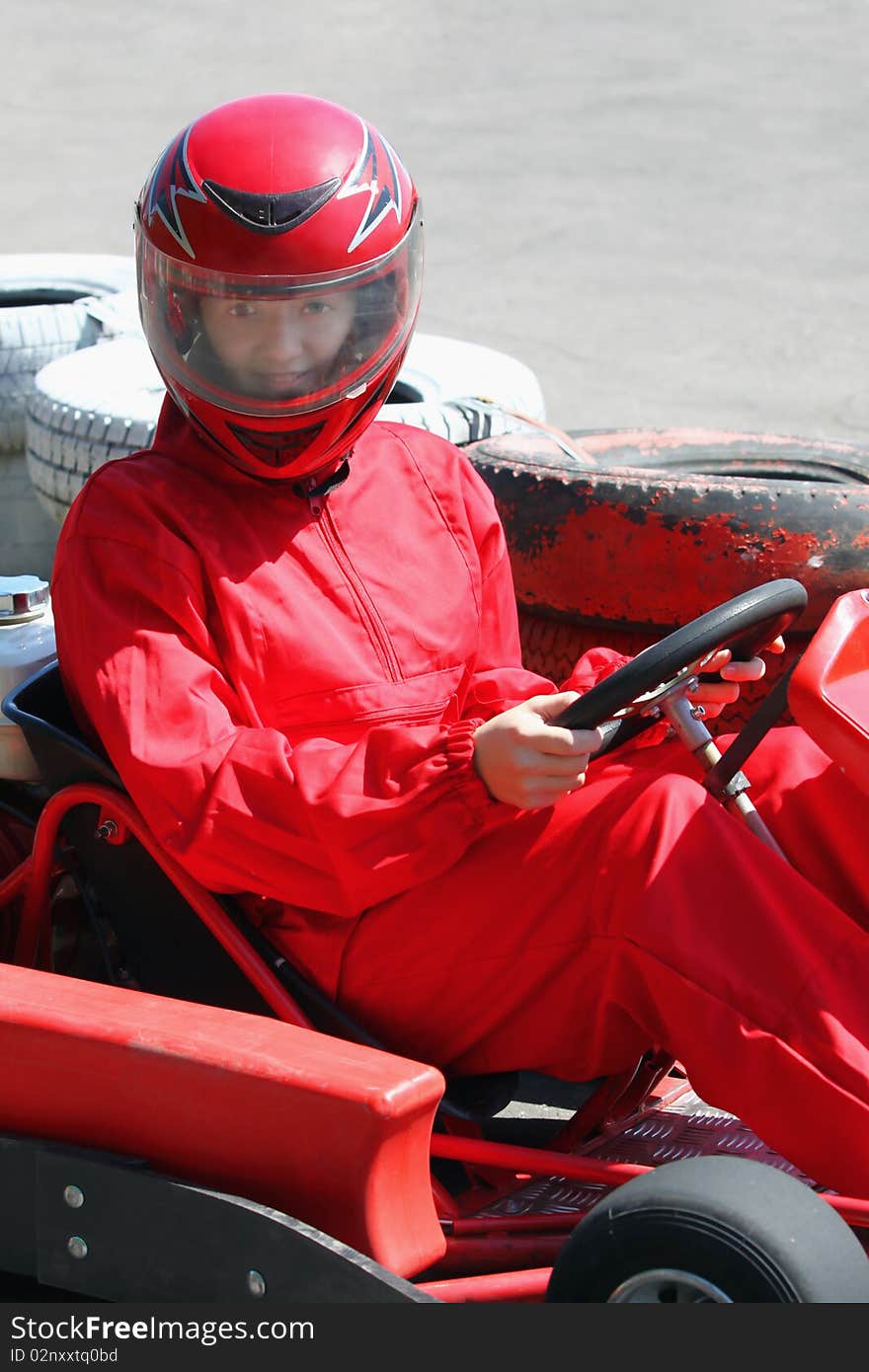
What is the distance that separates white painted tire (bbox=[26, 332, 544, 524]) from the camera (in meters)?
3.60

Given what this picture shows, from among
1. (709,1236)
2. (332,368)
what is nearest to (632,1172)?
(709,1236)

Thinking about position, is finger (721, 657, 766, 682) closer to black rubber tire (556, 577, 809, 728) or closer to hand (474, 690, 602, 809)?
black rubber tire (556, 577, 809, 728)

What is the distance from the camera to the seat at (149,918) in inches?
69.1

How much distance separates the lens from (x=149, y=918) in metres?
1.85

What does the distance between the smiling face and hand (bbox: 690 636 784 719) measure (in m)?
0.53

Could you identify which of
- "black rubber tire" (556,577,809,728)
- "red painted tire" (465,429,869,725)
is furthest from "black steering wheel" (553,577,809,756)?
"red painted tire" (465,429,869,725)

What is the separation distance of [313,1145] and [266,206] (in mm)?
940

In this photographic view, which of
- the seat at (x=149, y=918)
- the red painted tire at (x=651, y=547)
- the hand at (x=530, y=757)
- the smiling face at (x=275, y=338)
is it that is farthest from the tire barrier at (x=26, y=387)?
the hand at (x=530, y=757)

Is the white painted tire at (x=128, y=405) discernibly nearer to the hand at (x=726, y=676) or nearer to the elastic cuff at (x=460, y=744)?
the hand at (x=726, y=676)

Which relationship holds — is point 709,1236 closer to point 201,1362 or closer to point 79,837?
point 201,1362

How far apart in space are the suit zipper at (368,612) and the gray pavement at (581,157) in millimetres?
4401

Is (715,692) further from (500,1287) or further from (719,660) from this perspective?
(500,1287)

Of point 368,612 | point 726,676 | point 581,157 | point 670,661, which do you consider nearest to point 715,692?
point 726,676

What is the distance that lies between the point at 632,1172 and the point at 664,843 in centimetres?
33
